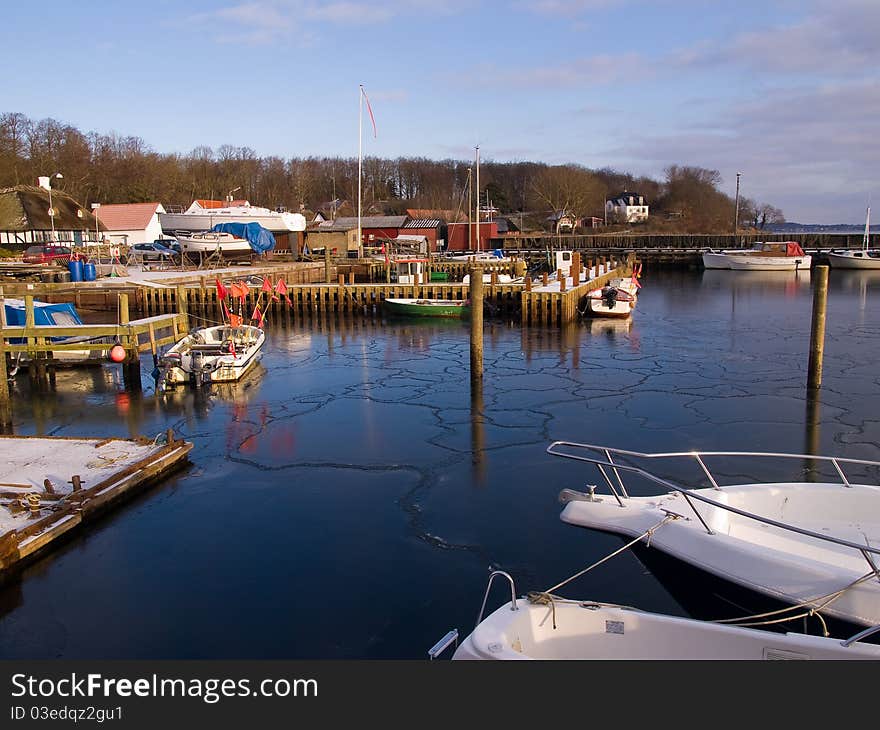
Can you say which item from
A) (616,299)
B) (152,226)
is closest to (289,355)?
(616,299)

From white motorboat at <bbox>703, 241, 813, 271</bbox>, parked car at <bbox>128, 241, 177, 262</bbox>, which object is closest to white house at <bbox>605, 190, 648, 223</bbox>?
white motorboat at <bbox>703, 241, 813, 271</bbox>

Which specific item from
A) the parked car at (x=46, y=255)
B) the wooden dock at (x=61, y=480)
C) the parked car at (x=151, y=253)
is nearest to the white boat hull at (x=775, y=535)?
the wooden dock at (x=61, y=480)

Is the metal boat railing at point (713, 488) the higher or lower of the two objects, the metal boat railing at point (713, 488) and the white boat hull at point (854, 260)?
the lower

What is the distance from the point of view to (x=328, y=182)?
409 ft

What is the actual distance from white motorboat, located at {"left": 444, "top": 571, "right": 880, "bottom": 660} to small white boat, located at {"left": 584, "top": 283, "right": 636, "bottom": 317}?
30371 mm

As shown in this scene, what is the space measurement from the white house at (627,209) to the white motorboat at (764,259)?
182 ft

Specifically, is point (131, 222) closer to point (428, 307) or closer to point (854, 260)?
point (428, 307)

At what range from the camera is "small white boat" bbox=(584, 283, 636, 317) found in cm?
3625

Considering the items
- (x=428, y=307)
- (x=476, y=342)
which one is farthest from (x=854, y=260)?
(x=476, y=342)

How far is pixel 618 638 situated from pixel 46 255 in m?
51.1

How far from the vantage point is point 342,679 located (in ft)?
19.2

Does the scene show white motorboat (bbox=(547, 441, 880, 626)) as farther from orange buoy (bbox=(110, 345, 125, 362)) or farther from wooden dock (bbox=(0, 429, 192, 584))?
orange buoy (bbox=(110, 345, 125, 362))

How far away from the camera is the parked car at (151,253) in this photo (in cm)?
5522

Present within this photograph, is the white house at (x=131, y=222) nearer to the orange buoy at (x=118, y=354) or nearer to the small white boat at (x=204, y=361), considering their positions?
the small white boat at (x=204, y=361)
